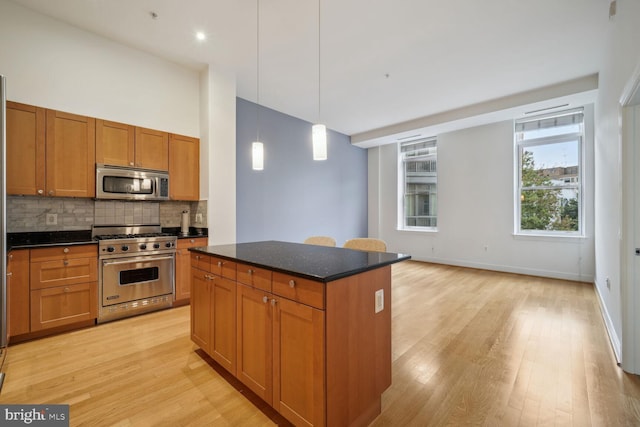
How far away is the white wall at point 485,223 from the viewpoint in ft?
15.8

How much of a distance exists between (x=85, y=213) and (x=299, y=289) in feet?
10.7

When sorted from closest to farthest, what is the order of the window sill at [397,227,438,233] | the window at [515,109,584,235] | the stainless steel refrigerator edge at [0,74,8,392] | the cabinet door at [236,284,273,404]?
the cabinet door at [236,284,273,404] < the stainless steel refrigerator edge at [0,74,8,392] < the window at [515,109,584,235] < the window sill at [397,227,438,233]

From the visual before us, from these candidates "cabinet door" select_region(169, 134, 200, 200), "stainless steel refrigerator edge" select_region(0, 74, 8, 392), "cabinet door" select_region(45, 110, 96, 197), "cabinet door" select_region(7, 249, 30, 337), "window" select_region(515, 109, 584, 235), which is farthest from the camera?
"window" select_region(515, 109, 584, 235)

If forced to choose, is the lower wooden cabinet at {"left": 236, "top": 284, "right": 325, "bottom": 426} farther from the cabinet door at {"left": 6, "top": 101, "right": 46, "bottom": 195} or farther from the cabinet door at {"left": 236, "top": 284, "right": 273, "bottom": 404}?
the cabinet door at {"left": 6, "top": 101, "right": 46, "bottom": 195}

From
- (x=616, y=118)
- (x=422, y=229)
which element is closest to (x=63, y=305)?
(x=616, y=118)

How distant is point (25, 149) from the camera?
273 cm

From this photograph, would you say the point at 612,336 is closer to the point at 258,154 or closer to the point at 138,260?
the point at 258,154

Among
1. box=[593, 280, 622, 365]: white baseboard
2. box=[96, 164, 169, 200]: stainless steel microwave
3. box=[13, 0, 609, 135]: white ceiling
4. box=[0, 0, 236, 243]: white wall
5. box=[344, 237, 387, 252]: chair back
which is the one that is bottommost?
box=[593, 280, 622, 365]: white baseboard

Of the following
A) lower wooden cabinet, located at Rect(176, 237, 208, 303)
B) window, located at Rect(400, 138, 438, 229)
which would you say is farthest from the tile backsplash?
window, located at Rect(400, 138, 438, 229)

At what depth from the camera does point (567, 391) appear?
1864mm

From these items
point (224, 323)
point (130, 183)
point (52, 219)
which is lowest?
point (224, 323)

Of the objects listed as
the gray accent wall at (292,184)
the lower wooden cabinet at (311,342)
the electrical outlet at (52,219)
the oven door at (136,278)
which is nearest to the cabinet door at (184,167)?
the gray accent wall at (292,184)

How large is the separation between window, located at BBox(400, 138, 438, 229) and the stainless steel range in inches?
217

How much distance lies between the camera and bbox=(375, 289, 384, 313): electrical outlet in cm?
166
